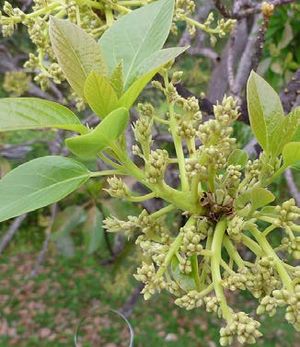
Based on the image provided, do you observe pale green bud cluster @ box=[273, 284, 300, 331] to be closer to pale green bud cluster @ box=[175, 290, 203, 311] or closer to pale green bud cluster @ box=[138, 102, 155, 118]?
pale green bud cluster @ box=[175, 290, 203, 311]

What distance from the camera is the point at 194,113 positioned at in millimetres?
660

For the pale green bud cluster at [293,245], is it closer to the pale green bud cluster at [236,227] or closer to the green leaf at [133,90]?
the pale green bud cluster at [236,227]

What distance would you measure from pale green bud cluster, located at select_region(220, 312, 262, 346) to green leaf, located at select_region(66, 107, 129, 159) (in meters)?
0.21

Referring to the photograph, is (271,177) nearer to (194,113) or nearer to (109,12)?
(194,113)

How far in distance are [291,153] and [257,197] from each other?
58 millimetres

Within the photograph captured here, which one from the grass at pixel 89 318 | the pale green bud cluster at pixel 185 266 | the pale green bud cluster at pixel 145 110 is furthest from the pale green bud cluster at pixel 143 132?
the grass at pixel 89 318

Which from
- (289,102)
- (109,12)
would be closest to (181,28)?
(289,102)

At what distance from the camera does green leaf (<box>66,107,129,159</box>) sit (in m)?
0.56

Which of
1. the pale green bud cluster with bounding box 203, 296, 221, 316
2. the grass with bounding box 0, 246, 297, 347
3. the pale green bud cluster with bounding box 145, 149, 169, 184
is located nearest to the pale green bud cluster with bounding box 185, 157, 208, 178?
the pale green bud cluster with bounding box 145, 149, 169, 184

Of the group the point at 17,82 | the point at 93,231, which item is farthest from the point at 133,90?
the point at 93,231

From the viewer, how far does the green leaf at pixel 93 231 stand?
2.12 m

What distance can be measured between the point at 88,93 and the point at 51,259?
3788 millimetres

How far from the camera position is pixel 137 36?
0.70m

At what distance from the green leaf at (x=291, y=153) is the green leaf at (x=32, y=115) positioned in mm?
216
